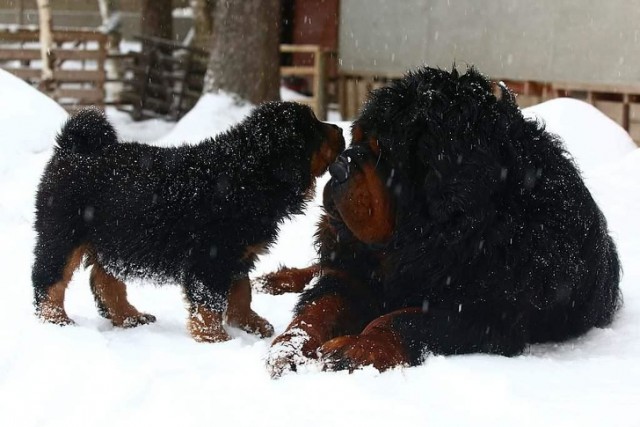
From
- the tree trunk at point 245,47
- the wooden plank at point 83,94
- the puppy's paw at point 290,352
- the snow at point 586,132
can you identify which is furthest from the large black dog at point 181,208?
the wooden plank at point 83,94

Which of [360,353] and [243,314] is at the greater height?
[360,353]

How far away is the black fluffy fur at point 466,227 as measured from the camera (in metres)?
3.22

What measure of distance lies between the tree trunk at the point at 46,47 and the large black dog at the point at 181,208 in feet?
54.4

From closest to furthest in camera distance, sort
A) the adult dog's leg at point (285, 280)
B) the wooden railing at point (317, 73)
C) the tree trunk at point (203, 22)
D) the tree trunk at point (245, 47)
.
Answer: the adult dog's leg at point (285, 280), the tree trunk at point (245, 47), the wooden railing at point (317, 73), the tree trunk at point (203, 22)

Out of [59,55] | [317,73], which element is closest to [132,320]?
[317,73]

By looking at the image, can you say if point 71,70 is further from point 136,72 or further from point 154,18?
point 154,18

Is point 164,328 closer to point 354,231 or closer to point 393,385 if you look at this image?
point 354,231

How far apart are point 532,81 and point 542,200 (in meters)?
10.6

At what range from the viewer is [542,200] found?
3.39 m

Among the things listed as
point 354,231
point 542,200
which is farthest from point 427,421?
point 542,200

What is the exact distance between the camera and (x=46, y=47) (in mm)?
20141

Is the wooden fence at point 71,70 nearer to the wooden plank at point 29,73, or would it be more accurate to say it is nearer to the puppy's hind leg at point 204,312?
the wooden plank at point 29,73

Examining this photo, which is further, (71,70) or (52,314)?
(71,70)

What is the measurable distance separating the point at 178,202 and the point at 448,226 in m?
1.56
